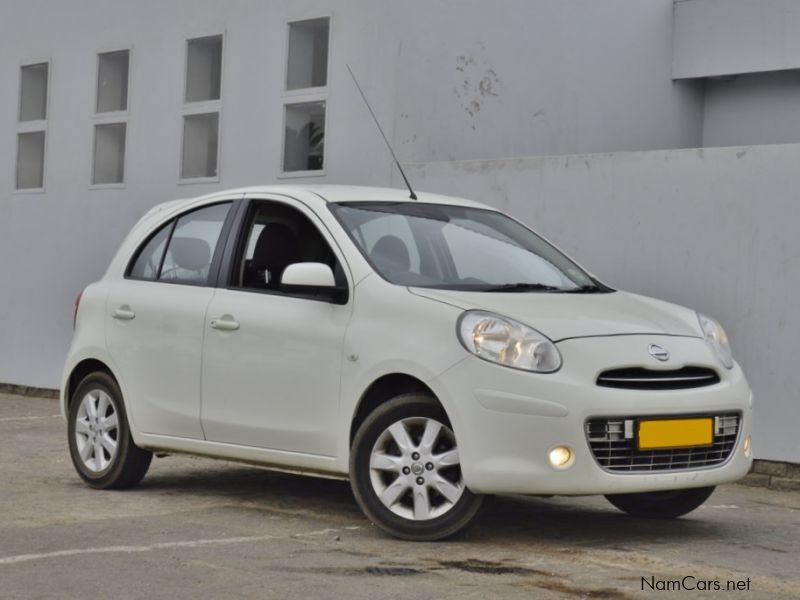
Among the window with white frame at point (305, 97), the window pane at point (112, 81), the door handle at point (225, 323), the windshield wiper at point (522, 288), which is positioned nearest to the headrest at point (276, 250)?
the door handle at point (225, 323)

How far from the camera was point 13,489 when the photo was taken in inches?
350

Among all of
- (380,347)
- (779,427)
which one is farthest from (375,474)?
(779,427)

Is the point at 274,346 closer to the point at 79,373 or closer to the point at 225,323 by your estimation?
the point at 225,323

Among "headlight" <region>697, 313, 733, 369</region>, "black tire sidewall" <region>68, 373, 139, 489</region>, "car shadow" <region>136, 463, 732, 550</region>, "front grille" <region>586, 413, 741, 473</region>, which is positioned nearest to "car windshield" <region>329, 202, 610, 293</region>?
"headlight" <region>697, 313, 733, 369</region>

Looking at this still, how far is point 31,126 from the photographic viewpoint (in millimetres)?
17156

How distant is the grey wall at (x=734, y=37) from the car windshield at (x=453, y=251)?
7.56 metres

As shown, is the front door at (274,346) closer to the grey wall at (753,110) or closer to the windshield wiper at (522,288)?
the windshield wiper at (522,288)

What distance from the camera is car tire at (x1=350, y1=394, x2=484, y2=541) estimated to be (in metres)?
6.93

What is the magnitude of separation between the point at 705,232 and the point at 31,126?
8860 millimetres

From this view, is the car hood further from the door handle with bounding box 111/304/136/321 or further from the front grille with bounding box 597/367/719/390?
the door handle with bounding box 111/304/136/321

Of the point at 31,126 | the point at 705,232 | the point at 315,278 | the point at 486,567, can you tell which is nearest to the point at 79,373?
the point at 315,278

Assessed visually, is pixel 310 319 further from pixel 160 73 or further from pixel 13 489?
pixel 160 73

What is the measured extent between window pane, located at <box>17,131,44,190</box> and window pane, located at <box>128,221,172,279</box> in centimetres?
856

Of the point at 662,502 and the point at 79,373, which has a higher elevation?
the point at 79,373
